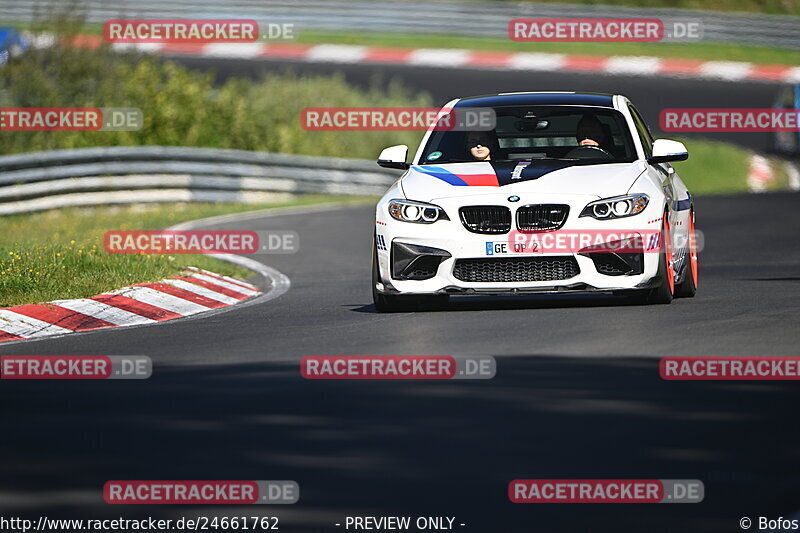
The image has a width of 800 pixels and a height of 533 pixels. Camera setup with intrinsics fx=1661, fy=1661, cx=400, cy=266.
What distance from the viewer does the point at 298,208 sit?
25844 millimetres

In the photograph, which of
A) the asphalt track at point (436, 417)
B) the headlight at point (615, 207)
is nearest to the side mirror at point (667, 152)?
the headlight at point (615, 207)

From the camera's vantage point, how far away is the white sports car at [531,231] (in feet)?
36.4

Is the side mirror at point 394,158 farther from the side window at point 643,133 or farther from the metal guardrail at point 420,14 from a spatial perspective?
the metal guardrail at point 420,14

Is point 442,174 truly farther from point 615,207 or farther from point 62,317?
point 62,317

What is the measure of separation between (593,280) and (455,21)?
30719mm

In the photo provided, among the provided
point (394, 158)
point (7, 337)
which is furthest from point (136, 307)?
point (394, 158)

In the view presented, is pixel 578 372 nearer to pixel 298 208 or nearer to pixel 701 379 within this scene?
pixel 701 379

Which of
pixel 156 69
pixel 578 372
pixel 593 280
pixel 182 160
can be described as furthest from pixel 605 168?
pixel 156 69

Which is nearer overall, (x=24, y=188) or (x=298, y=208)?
(x=24, y=188)

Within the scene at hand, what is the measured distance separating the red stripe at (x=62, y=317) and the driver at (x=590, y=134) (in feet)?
12.2

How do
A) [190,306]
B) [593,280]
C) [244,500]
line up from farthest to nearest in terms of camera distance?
[190,306]
[593,280]
[244,500]

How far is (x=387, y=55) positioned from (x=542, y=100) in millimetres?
28548

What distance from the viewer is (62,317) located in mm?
11977

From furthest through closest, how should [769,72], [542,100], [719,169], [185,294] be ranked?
[769,72] → [719,169] → [185,294] → [542,100]
